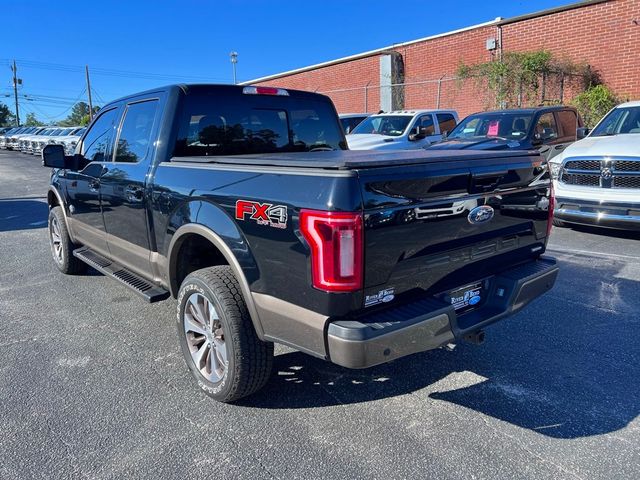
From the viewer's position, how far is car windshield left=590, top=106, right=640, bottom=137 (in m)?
7.97

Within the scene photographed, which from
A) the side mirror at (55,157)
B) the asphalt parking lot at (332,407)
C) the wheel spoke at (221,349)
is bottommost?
the asphalt parking lot at (332,407)

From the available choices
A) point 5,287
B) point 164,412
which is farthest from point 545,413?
point 5,287

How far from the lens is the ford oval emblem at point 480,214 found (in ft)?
9.34

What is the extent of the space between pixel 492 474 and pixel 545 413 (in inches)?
27.9

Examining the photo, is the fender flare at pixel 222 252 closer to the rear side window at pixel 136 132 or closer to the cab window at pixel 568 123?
the rear side window at pixel 136 132

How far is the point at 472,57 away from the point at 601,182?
1258 cm

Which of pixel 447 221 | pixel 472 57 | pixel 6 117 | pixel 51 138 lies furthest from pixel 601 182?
pixel 6 117

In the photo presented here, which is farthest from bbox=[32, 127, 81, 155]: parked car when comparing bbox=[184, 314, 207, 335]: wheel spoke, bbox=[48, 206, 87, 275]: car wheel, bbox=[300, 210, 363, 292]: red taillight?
bbox=[300, 210, 363, 292]: red taillight

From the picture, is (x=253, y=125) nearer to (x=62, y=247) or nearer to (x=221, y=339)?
(x=221, y=339)

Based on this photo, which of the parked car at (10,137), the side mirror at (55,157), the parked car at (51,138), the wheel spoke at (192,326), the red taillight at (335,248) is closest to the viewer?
the red taillight at (335,248)

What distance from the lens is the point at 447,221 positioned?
2.71m

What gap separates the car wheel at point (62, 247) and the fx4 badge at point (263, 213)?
12.1ft

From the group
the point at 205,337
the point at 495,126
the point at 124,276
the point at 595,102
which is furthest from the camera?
the point at 595,102

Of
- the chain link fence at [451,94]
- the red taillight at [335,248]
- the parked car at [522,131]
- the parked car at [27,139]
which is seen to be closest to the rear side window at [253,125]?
the red taillight at [335,248]
